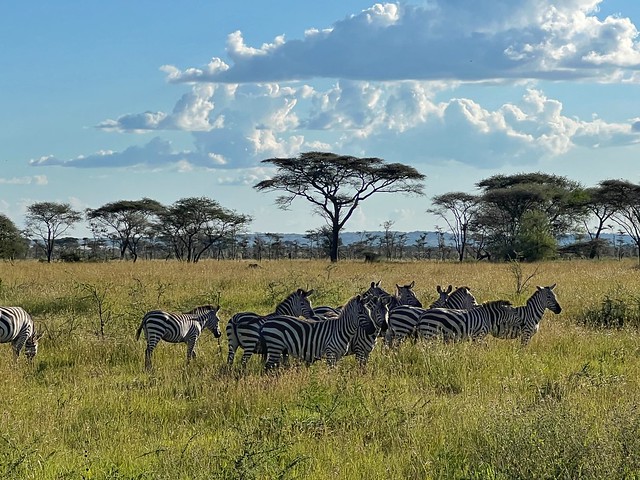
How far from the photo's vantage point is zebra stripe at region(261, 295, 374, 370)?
28.2 ft

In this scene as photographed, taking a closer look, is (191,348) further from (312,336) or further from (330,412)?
(330,412)

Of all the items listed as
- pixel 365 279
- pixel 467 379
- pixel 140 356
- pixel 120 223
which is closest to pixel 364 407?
pixel 467 379

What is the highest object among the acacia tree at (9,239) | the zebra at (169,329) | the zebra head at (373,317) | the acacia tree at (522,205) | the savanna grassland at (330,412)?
the acacia tree at (522,205)

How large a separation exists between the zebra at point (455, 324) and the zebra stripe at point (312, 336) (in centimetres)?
150

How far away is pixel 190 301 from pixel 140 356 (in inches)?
226

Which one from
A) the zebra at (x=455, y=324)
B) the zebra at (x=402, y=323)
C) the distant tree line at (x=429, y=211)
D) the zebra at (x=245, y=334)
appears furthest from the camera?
the distant tree line at (x=429, y=211)

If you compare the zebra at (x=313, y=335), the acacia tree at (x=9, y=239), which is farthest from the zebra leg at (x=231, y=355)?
the acacia tree at (x=9, y=239)

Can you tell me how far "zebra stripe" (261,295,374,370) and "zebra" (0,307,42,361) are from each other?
353 cm

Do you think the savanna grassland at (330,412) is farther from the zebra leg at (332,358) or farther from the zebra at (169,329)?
the zebra at (169,329)

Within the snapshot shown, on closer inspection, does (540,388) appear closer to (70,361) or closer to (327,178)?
(70,361)

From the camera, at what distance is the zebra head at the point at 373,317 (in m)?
8.76

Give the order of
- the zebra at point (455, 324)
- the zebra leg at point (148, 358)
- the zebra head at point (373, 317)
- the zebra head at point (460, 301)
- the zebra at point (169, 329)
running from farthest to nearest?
the zebra head at point (460, 301), the zebra at point (455, 324), the zebra at point (169, 329), the zebra leg at point (148, 358), the zebra head at point (373, 317)

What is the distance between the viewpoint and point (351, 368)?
8.62 m

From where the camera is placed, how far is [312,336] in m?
8.70
